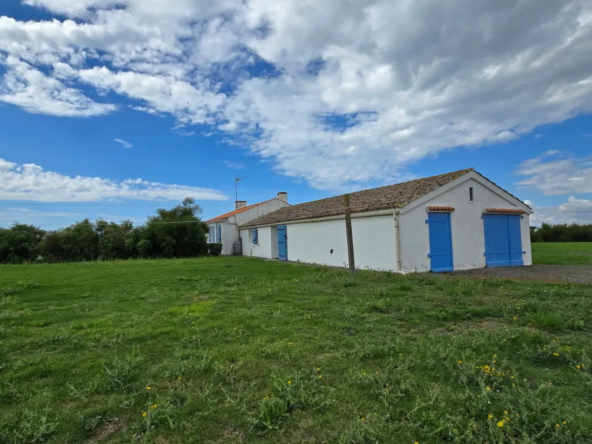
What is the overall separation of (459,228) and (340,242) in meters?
4.75

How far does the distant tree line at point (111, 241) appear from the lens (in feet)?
79.7

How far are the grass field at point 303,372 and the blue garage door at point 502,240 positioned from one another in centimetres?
750

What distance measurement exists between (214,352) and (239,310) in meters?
2.19

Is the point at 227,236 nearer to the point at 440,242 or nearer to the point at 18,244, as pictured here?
the point at 18,244

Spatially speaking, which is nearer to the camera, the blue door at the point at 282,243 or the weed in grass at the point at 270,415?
the weed in grass at the point at 270,415

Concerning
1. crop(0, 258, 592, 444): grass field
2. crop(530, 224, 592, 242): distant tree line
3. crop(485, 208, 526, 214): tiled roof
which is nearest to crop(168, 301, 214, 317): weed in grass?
crop(0, 258, 592, 444): grass field

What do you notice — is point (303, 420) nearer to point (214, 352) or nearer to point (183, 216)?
point (214, 352)

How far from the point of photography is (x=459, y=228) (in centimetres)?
1303

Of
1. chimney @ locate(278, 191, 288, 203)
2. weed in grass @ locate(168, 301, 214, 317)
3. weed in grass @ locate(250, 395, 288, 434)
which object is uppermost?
chimney @ locate(278, 191, 288, 203)

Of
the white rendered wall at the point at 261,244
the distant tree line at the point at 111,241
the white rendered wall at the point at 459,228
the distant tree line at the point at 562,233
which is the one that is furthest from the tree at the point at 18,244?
the distant tree line at the point at 562,233

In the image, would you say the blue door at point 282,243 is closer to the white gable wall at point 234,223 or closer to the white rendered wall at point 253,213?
the white rendered wall at point 253,213

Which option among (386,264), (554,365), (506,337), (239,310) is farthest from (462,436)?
(386,264)

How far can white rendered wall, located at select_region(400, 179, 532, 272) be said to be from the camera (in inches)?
470

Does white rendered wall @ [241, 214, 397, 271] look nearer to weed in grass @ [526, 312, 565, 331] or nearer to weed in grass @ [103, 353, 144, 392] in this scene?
weed in grass @ [526, 312, 565, 331]
